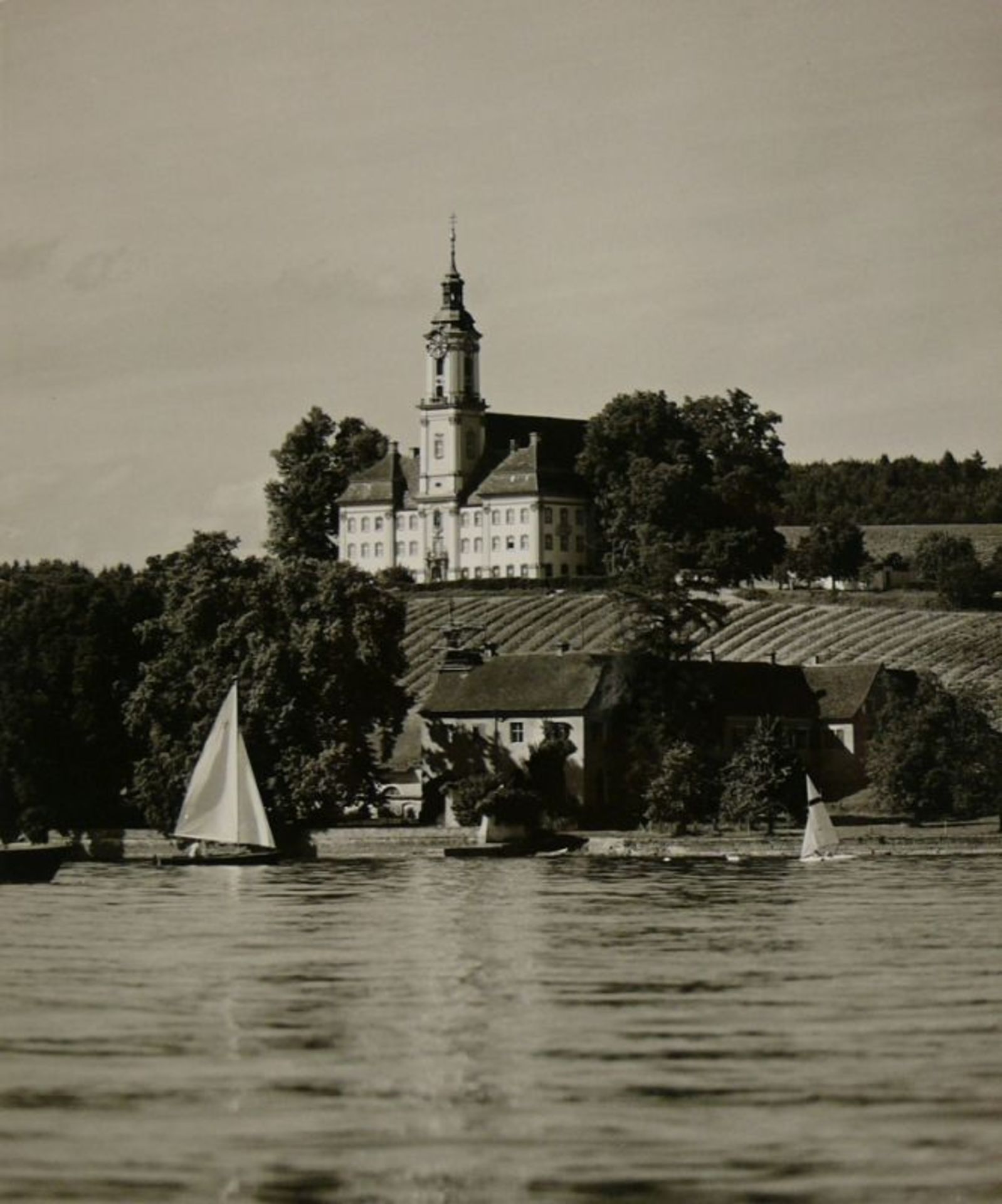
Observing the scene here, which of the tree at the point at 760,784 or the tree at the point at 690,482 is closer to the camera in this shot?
the tree at the point at 760,784

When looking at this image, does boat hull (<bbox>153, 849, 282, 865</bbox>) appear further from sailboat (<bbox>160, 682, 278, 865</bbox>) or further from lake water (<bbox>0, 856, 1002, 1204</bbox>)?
lake water (<bbox>0, 856, 1002, 1204</bbox>)

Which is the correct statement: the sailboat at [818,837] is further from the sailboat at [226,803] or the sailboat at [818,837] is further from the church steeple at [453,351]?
the church steeple at [453,351]

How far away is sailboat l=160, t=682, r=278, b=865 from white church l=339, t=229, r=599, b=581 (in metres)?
79.7

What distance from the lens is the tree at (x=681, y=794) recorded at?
74938mm

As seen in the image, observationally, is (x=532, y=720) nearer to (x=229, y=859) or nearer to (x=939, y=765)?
(x=939, y=765)

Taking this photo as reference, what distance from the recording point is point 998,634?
350 ft

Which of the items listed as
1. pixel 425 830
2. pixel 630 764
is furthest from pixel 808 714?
pixel 425 830

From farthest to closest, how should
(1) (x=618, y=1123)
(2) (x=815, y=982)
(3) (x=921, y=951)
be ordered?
(3) (x=921, y=951) < (2) (x=815, y=982) < (1) (x=618, y=1123)

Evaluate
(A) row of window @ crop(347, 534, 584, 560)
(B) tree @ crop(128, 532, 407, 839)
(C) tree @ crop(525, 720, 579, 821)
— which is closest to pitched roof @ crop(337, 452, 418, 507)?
(A) row of window @ crop(347, 534, 584, 560)

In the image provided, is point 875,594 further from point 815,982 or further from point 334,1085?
point 334,1085

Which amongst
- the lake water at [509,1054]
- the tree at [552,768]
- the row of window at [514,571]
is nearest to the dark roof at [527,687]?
the tree at [552,768]

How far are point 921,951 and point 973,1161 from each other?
16.7 metres

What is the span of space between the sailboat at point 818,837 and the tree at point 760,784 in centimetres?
705

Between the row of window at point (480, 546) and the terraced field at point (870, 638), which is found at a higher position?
the row of window at point (480, 546)
